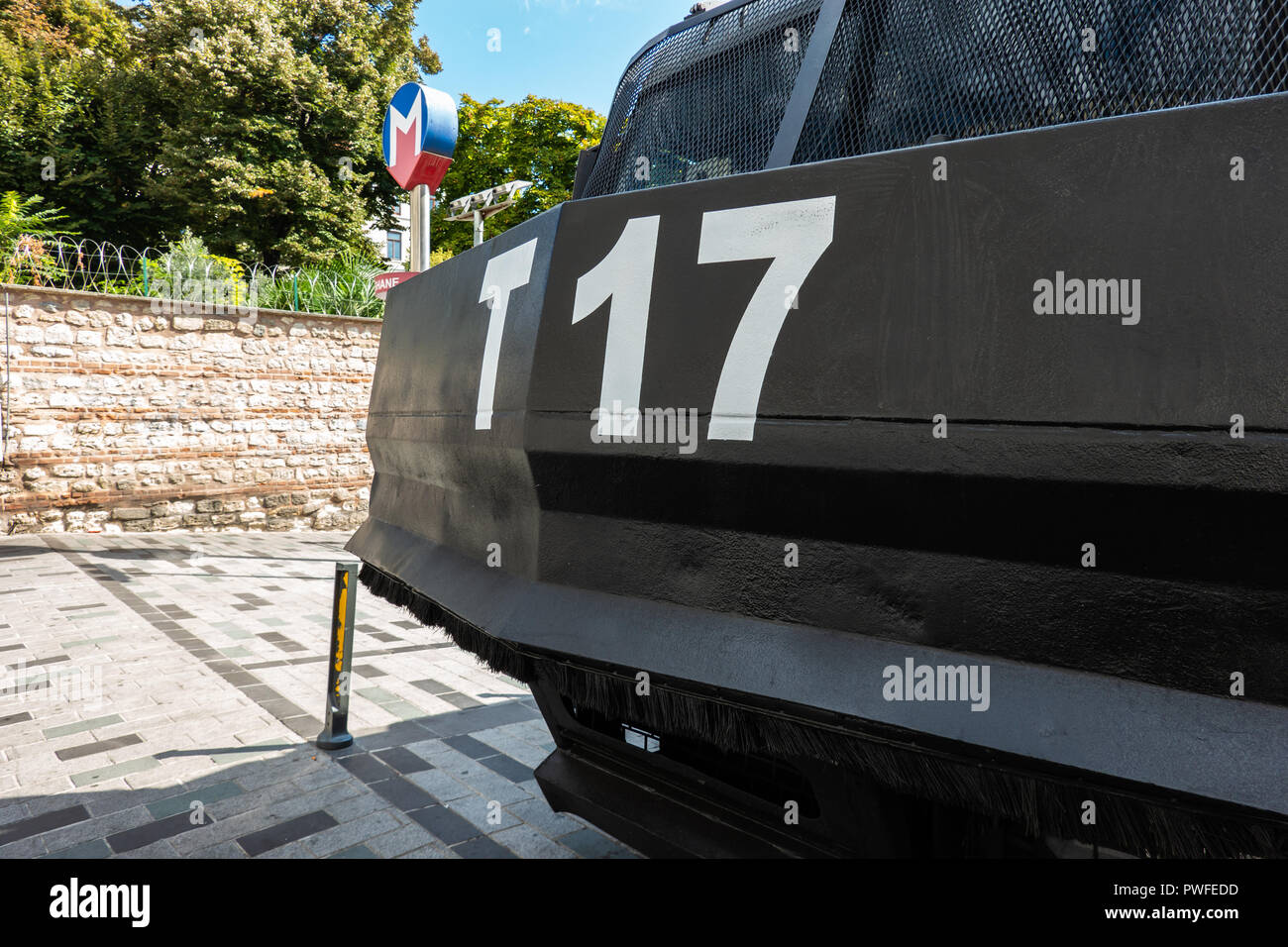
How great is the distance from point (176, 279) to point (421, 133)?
5.40 meters

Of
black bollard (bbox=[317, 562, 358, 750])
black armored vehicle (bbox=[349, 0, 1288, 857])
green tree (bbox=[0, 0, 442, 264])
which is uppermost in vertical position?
green tree (bbox=[0, 0, 442, 264])

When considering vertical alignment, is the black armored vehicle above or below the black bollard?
above

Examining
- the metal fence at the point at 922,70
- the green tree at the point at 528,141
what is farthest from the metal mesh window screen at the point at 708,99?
the green tree at the point at 528,141

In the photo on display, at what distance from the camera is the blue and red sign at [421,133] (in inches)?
314

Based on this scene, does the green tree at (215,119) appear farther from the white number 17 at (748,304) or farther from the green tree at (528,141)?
the white number 17 at (748,304)

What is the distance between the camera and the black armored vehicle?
94 cm

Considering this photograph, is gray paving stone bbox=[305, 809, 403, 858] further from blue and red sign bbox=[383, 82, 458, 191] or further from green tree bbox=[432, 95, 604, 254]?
green tree bbox=[432, 95, 604, 254]

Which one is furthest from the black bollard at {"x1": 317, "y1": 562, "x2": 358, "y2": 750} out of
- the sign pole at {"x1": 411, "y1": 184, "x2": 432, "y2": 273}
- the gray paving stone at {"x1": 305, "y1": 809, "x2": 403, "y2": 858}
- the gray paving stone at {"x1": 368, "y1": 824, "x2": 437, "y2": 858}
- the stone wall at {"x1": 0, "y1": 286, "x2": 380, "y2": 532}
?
the stone wall at {"x1": 0, "y1": 286, "x2": 380, "y2": 532}

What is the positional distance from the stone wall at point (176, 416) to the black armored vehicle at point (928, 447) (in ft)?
33.3

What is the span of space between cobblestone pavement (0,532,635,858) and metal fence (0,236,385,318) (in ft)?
15.3

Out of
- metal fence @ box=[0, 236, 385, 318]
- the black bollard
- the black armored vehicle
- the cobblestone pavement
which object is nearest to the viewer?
the black armored vehicle

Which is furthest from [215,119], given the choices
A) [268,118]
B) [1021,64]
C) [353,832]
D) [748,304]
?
[748,304]

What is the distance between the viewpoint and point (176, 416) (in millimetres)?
10750
